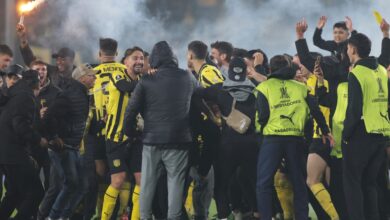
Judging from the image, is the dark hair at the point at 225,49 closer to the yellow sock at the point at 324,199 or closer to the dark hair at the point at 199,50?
the dark hair at the point at 199,50

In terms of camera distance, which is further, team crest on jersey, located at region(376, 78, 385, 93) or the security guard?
team crest on jersey, located at region(376, 78, 385, 93)

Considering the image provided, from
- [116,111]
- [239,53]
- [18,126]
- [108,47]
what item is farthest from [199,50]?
[18,126]

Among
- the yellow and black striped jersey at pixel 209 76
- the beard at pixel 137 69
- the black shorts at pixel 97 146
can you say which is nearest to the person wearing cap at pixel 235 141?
the yellow and black striped jersey at pixel 209 76

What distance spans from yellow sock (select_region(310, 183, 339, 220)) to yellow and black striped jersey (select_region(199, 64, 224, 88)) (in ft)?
4.99

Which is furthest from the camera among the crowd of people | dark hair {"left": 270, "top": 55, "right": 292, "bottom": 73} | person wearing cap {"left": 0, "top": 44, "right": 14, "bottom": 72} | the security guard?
person wearing cap {"left": 0, "top": 44, "right": 14, "bottom": 72}

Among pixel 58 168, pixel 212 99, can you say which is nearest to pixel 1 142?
pixel 58 168

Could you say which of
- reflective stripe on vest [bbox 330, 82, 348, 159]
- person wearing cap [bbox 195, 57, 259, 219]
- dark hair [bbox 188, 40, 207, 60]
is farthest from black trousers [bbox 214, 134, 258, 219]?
dark hair [bbox 188, 40, 207, 60]

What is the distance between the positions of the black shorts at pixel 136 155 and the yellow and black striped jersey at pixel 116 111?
0.48 ft

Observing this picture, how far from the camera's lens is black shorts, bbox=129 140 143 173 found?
8266 mm

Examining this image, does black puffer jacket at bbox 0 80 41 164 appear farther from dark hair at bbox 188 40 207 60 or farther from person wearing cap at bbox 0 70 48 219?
dark hair at bbox 188 40 207 60

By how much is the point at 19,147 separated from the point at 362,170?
3305 millimetres

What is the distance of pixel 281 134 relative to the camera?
7863 mm

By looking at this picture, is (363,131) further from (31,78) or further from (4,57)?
(4,57)

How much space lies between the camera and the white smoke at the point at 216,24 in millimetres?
13859
